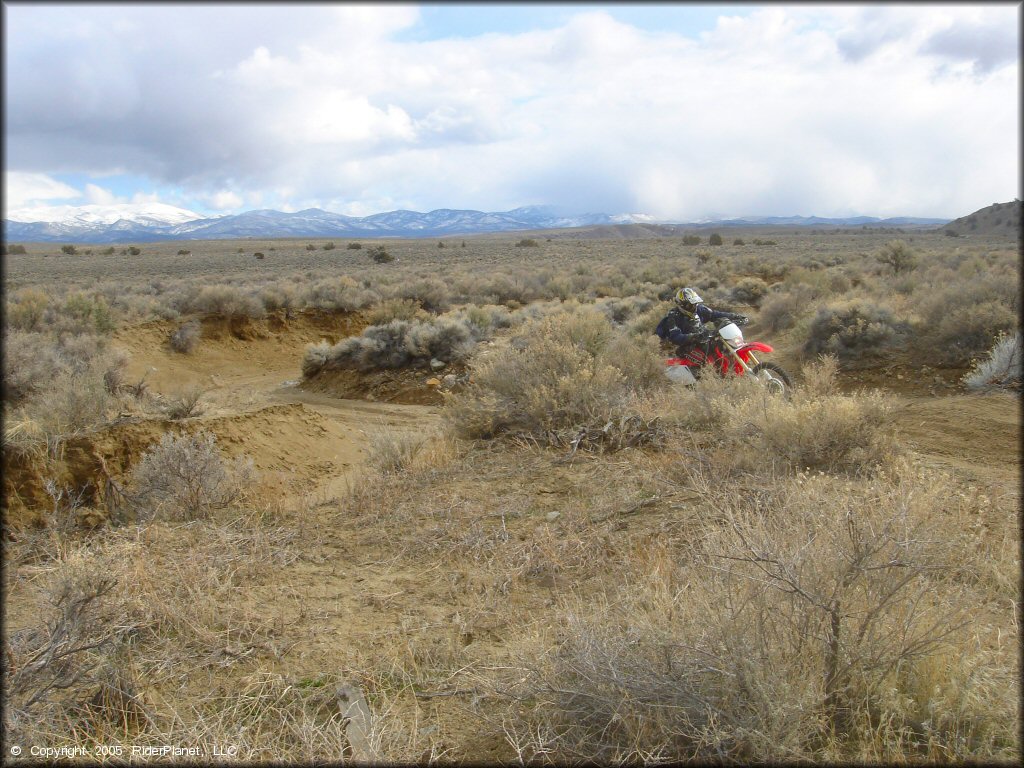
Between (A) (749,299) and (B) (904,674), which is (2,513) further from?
(A) (749,299)

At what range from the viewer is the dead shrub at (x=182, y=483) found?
16.6ft

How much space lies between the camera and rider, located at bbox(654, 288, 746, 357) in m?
8.41

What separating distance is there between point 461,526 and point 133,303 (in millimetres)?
17418

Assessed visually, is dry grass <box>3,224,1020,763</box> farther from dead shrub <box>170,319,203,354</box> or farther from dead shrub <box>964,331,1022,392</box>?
dead shrub <box>170,319,203,354</box>

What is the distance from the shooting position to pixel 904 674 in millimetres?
2158

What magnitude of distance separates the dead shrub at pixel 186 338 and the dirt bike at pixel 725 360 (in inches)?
Answer: 530

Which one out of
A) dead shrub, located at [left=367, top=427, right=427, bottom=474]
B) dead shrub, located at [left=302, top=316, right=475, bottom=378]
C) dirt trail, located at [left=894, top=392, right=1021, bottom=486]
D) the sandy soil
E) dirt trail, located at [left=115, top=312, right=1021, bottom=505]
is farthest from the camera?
dead shrub, located at [left=302, top=316, right=475, bottom=378]

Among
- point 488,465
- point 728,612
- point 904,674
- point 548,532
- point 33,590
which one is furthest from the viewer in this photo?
point 488,465

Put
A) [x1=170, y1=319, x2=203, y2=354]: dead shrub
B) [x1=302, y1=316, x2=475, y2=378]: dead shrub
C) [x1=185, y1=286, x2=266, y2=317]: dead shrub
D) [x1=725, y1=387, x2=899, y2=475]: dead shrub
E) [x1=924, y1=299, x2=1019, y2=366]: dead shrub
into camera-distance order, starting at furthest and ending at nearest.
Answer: [x1=185, y1=286, x2=266, y2=317]: dead shrub → [x1=170, y1=319, x2=203, y2=354]: dead shrub → [x1=302, y1=316, x2=475, y2=378]: dead shrub → [x1=924, y1=299, x2=1019, y2=366]: dead shrub → [x1=725, y1=387, x2=899, y2=475]: dead shrub

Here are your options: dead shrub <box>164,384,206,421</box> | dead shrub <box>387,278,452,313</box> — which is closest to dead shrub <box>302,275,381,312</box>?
dead shrub <box>387,278,452,313</box>

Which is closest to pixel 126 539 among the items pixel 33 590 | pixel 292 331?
pixel 33 590

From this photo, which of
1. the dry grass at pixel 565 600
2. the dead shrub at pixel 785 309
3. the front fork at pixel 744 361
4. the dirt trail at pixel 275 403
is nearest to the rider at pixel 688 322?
the front fork at pixel 744 361

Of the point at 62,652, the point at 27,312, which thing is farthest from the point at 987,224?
the point at 62,652

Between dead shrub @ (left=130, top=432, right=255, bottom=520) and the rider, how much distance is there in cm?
581
